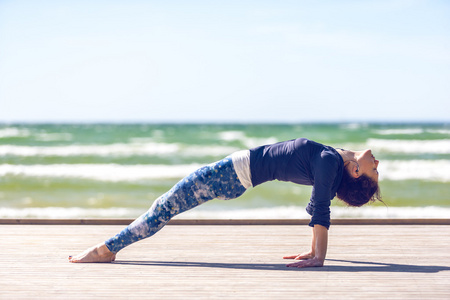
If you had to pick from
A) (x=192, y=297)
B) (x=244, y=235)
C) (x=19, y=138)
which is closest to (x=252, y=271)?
(x=192, y=297)

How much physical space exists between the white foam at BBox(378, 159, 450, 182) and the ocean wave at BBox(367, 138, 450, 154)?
329cm

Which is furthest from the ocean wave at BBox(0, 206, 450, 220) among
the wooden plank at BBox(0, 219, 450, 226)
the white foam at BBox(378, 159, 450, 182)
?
the white foam at BBox(378, 159, 450, 182)

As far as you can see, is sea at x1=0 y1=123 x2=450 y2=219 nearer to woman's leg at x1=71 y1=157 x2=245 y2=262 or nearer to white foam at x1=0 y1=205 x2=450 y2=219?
white foam at x1=0 y1=205 x2=450 y2=219

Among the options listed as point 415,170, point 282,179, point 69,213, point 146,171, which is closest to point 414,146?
point 415,170

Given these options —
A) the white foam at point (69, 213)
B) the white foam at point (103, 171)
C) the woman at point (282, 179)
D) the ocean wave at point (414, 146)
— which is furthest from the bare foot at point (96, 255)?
the ocean wave at point (414, 146)

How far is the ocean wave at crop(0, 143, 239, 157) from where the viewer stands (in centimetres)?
2067

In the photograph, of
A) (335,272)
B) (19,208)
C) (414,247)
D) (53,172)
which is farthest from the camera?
(53,172)

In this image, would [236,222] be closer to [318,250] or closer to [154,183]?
[318,250]

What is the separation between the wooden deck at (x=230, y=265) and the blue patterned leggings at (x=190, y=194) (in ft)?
0.66

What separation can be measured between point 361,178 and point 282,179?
0.45 m

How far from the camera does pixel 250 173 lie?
3.16m

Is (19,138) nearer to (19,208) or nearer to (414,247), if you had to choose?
(19,208)

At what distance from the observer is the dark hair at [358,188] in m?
3.12

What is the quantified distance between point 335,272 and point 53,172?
1345 centimetres
